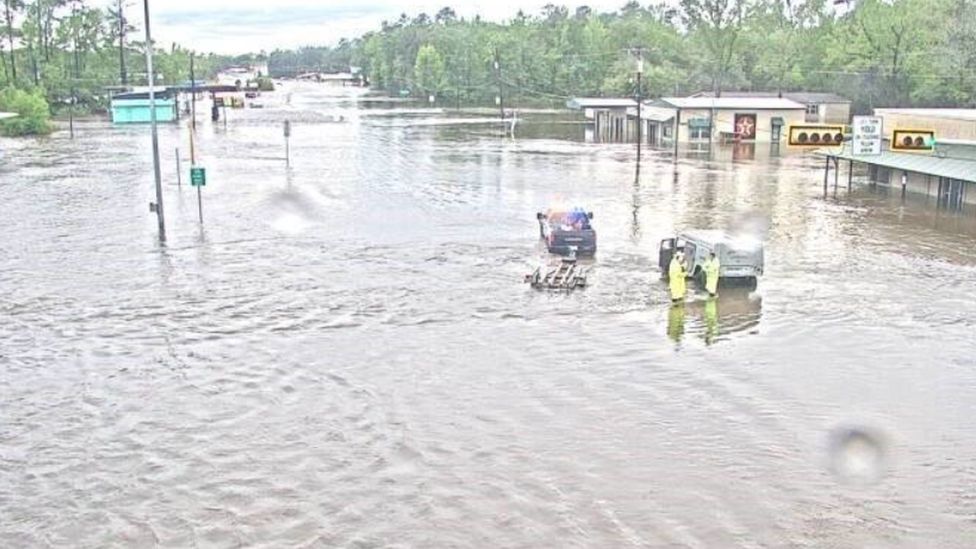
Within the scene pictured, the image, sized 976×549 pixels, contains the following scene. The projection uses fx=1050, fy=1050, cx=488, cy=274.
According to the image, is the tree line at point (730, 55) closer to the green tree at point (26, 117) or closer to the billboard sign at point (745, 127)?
the billboard sign at point (745, 127)

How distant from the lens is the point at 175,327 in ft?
64.9

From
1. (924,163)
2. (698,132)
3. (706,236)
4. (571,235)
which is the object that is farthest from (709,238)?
(698,132)

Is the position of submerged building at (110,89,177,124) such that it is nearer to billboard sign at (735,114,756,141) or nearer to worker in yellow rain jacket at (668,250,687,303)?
billboard sign at (735,114,756,141)

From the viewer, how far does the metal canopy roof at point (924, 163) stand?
35.4m

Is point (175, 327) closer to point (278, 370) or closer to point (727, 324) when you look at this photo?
point (278, 370)

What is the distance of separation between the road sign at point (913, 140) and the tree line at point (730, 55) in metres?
21.0

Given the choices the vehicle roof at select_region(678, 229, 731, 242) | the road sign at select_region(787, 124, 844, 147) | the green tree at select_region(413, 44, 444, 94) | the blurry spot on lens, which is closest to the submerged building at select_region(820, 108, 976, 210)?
the road sign at select_region(787, 124, 844, 147)

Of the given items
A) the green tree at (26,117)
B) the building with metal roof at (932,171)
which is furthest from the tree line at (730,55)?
the green tree at (26,117)

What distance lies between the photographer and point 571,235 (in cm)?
2666

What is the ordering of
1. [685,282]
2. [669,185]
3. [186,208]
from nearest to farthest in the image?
[685,282]
[186,208]
[669,185]

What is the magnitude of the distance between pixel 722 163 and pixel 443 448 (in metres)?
43.8

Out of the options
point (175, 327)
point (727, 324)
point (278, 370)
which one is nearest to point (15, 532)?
point (278, 370)

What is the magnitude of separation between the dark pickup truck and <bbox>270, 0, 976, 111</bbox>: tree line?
96.5ft

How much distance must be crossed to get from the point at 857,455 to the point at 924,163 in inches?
1099
